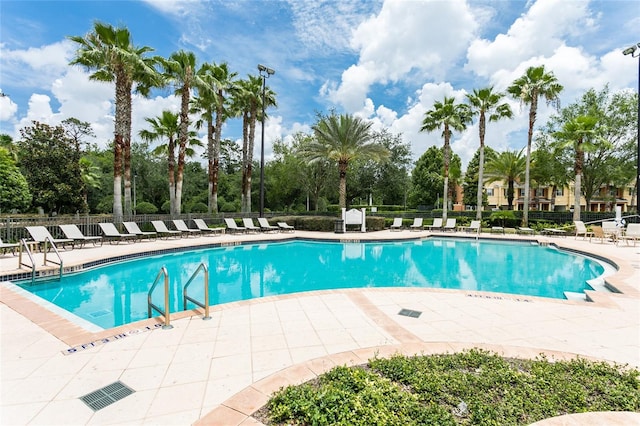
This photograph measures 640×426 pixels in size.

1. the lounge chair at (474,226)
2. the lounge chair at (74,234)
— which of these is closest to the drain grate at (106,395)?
the lounge chair at (74,234)

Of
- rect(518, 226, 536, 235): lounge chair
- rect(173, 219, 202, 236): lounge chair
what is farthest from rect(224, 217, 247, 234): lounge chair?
rect(518, 226, 536, 235): lounge chair

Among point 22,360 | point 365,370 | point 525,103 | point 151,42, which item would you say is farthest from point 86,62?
point 525,103

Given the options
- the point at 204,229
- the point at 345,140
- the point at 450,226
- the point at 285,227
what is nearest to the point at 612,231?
the point at 450,226

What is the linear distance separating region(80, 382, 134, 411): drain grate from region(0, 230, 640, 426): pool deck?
0.17 feet

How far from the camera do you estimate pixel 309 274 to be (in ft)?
30.9

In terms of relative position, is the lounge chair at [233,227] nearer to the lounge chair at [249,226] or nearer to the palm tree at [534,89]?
the lounge chair at [249,226]

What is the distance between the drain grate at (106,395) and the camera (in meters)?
2.51

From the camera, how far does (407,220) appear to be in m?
22.6

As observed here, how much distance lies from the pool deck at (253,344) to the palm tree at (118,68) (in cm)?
1039

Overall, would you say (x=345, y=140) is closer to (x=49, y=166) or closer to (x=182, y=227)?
(x=182, y=227)

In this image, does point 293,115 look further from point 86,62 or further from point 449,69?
point 86,62

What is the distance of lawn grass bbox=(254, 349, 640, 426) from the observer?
227 centimetres

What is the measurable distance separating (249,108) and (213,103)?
330 centimetres

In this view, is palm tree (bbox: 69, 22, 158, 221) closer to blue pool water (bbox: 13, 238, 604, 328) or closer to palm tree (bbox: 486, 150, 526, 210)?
blue pool water (bbox: 13, 238, 604, 328)
